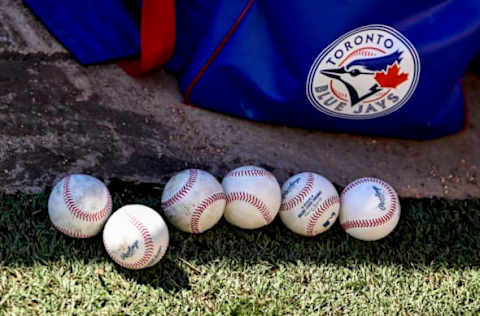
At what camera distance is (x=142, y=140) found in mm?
3160

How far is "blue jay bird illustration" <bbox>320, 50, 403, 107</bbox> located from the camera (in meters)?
3.09

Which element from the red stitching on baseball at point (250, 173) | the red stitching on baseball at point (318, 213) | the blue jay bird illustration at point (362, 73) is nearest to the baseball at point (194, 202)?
the red stitching on baseball at point (250, 173)

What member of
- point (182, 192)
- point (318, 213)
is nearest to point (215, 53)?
point (182, 192)

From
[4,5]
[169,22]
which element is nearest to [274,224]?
[169,22]

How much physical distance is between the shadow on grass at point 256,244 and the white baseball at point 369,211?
67mm

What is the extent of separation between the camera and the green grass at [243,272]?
2.52 m

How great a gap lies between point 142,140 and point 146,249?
2.51 ft

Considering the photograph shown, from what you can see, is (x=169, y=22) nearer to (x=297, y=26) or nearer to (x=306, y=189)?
(x=297, y=26)

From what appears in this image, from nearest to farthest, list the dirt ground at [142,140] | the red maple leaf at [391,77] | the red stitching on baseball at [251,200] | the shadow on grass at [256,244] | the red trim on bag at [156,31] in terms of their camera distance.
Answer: the shadow on grass at [256,244] → the red stitching on baseball at [251,200] → the dirt ground at [142,140] → the red maple leaf at [391,77] → the red trim on bag at [156,31]

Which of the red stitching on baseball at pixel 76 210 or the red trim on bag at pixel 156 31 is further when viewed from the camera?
the red trim on bag at pixel 156 31

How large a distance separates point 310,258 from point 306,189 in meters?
0.29

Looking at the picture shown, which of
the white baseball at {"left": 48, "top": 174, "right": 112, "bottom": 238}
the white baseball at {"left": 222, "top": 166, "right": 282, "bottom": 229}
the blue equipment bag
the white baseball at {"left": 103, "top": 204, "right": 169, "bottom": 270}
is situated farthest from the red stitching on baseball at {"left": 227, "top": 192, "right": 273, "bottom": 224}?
the blue equipment bag

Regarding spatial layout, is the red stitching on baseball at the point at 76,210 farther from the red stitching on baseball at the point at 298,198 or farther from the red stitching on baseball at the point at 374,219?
the red stitching on baseball at the point at 374,219

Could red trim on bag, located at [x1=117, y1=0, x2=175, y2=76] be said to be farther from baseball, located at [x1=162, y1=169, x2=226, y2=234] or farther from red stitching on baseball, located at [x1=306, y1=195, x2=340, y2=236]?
red stitching on baseball, located at [x1=306, y1=195, x2=340, y2=236]
